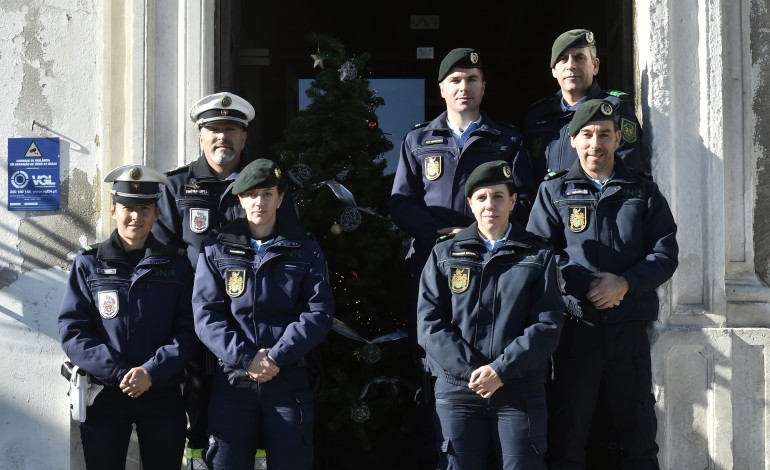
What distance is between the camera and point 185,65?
217 inches

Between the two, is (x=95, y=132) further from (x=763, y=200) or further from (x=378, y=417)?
(x=763, y=200)

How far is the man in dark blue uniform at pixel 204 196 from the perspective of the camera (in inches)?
188

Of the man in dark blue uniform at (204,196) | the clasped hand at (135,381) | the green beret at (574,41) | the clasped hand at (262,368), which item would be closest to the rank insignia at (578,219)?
the green beret at (574,41)

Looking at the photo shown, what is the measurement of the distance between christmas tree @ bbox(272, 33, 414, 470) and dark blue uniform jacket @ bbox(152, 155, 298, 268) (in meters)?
0.81

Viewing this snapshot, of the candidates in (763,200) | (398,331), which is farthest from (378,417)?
(763,200)

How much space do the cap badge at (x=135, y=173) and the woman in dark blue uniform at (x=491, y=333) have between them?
1.48 meters

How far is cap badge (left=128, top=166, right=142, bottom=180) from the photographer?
4.70m

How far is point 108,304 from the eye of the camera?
4.53 m

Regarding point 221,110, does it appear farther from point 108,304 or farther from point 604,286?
point 604,286

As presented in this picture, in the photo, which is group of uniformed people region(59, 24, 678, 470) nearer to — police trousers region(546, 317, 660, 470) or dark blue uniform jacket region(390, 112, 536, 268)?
police trousers region(546, 317, 660, 470)

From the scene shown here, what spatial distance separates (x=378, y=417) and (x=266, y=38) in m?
3.79

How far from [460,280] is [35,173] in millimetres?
2686

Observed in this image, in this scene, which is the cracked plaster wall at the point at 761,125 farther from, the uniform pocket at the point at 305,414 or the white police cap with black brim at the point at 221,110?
the white police cap with black brim at the point at 221,110

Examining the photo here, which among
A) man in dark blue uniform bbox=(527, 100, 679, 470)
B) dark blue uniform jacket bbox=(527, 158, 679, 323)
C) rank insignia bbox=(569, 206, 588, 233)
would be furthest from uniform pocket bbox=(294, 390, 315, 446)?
rank insignia bbox=(569, 206, 588, 233)
